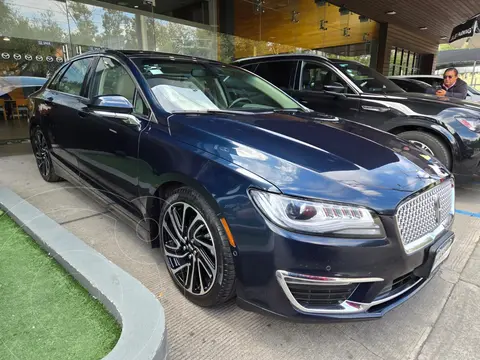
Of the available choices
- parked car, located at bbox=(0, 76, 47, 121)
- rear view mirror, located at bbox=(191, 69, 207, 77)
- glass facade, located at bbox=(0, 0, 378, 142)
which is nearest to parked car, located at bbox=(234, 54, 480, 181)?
rear view mirror, located at bbox=(191, 69, 207, 77)

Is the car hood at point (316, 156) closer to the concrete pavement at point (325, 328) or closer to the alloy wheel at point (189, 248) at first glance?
the alloy wheel at point (189, 248)

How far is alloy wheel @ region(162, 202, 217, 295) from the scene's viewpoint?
1.98 m

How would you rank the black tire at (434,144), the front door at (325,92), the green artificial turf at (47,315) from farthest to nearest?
the front door at (325,92) → the black tire at (434,144) → the green artificial turf at (47,315)

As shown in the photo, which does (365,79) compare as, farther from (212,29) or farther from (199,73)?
(212,29)

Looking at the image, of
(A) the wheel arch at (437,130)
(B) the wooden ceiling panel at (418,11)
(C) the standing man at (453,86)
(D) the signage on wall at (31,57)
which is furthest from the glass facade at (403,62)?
(D) the signage on wall at (31,57)

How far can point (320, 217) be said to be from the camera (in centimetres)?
162

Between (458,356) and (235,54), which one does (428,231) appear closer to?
(458,356)

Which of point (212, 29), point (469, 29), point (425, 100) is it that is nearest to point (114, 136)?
point (425, 100)

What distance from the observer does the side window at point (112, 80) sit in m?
2.70

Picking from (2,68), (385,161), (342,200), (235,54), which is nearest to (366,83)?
(385,161)

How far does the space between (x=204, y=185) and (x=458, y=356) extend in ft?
5.59

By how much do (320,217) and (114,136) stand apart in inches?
72.0

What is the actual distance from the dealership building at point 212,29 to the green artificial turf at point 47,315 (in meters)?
7.24

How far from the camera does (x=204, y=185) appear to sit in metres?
1.89
